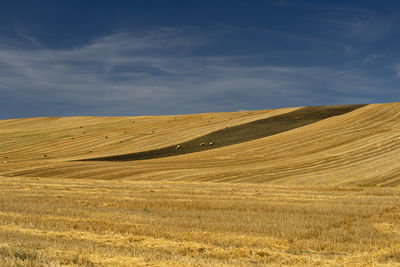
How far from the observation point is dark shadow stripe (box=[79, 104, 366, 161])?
56.2 meters

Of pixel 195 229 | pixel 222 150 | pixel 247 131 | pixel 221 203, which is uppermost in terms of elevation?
A: pixel 247 131

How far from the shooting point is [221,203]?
23078 mm

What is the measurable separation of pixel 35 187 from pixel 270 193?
15.8 metres

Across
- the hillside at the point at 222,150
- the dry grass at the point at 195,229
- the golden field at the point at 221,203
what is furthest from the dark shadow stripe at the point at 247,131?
the dry grass at the point at 195,229

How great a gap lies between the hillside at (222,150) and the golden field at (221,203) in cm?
20

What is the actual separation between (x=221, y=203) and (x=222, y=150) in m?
31.9

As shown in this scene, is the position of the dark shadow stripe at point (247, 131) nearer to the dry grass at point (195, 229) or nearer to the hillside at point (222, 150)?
the hillside at point (222, 150)

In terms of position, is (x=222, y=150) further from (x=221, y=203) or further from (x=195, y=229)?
(x=195, y=229)

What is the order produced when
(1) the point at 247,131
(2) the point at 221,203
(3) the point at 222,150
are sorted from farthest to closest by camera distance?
(1) the point at 247,131, (3) the point at 222,150, (2) the point at 221,203

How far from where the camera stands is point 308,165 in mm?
44875

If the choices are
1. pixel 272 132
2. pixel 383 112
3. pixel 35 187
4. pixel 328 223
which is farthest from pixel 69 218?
pixel 383 112

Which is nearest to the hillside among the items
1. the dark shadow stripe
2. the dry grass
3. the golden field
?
the golden field

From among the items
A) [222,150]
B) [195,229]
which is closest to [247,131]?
[222,150]

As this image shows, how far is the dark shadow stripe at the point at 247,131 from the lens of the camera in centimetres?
5619
